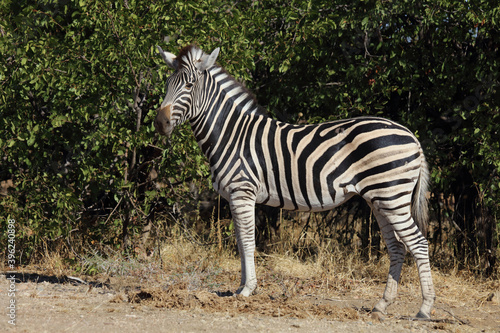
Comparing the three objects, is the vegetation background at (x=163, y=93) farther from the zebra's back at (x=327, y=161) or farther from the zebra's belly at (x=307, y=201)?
the zebra's belly at (x=307, y=201)

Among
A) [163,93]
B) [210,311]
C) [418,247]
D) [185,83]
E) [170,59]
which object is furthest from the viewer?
[163,93]

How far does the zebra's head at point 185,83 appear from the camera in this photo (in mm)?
6164

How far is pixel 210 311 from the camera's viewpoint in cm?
556

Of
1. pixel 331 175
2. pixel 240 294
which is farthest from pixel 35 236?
pixel 331 175

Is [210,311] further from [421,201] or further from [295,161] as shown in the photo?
[421,201]

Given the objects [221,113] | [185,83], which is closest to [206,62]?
[185,83]

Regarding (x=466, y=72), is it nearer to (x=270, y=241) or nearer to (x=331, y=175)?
(x=331, y=175)

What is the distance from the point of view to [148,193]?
7582 millimetres

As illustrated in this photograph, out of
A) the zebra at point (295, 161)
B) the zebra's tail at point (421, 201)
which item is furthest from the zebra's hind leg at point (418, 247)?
the zebra's tail at point (421, 201)

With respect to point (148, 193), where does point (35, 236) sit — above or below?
below

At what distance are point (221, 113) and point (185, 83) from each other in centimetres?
52

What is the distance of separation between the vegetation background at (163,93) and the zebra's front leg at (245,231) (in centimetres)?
148

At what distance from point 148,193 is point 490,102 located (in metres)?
4.59

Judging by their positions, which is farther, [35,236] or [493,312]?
[35,236]
